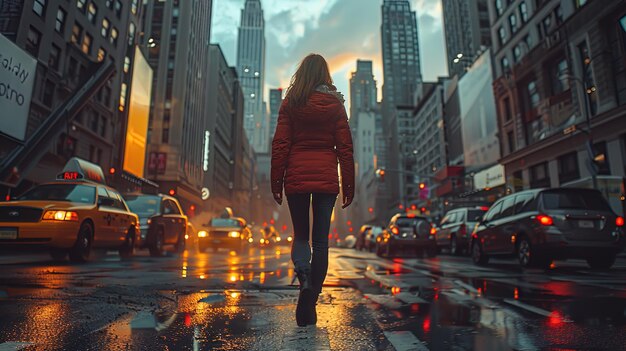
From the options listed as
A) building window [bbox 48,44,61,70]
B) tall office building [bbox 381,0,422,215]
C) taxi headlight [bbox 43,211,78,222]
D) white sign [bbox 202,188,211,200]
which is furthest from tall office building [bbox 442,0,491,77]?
taxi headlight [bbox 43,211,78,222]

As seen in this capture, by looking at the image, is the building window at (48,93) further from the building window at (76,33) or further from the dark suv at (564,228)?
the dark suv at (564,228)

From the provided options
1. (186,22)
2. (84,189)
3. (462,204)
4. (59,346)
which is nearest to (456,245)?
(84,189)

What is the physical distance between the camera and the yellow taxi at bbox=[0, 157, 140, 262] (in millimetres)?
7711

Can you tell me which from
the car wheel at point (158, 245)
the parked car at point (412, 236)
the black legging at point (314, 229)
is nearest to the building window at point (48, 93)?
the car wheel at point (158, 245)

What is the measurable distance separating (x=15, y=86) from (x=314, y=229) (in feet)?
76.8

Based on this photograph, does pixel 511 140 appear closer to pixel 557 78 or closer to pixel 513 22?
pixel 557 78

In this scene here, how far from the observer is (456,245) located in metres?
16.7

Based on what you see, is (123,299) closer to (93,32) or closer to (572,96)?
(572,96)

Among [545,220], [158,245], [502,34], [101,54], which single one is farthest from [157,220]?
[502,34]

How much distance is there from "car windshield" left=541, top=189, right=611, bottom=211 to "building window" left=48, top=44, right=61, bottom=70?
95.0ft

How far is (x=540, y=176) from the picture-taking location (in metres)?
33.5

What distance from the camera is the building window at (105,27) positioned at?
34156mm

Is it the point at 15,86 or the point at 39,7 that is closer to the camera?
the point at 15,86

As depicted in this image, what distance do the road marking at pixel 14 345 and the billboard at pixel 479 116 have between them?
46623 millimetres
